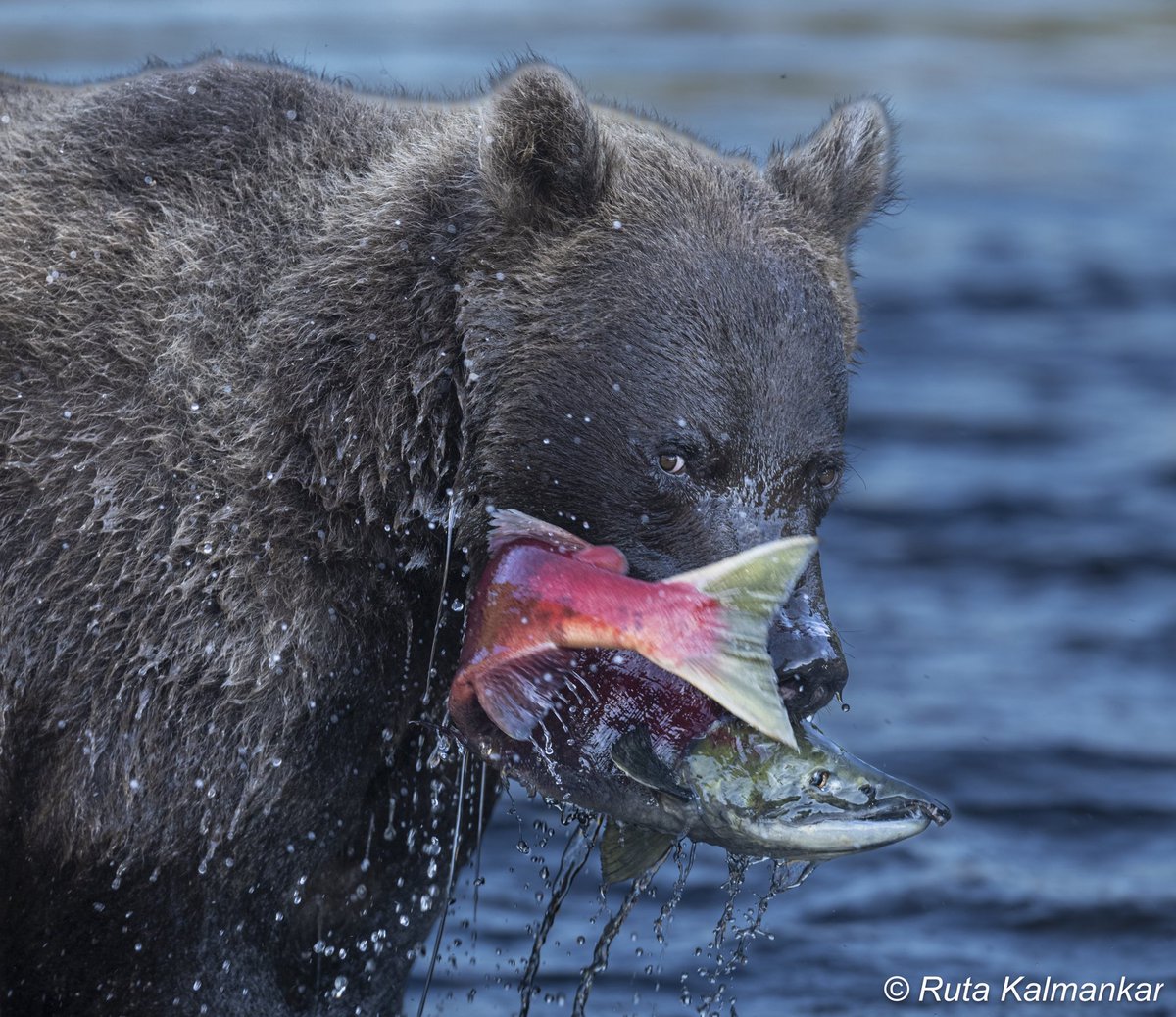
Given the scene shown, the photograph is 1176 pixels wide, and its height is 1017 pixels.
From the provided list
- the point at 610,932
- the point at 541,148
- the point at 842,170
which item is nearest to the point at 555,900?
the point at 610,932

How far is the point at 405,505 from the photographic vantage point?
Answer: 566 centimetres

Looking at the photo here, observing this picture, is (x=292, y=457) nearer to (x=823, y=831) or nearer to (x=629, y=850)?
(x=629, y=850)

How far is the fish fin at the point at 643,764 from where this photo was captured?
520 cm

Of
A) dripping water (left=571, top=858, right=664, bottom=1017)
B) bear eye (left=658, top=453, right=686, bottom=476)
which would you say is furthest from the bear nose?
dripping water (left=571, top=858, right=664, bottom=1017)

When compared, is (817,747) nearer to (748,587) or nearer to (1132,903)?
(748,587)

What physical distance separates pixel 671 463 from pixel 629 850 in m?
1.07

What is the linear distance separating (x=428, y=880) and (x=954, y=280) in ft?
35.3

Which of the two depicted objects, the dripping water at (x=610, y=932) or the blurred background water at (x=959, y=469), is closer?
the dripping water at (x=610, y=932)

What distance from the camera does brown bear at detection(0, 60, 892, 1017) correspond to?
18.1ft

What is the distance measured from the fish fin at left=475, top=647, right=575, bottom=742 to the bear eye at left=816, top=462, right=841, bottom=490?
94 cm

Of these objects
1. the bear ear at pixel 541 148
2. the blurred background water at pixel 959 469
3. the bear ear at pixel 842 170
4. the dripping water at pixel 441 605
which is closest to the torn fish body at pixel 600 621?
the dripping water at pixel 441 605

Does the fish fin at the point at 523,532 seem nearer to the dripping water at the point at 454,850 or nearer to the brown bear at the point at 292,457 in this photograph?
the brown bear at the point at 292,457

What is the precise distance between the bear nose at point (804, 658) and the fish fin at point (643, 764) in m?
0.36

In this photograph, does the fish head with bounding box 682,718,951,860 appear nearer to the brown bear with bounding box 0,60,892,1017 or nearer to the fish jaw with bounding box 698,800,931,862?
the fish jaw with bounding box 698,800,931,862
